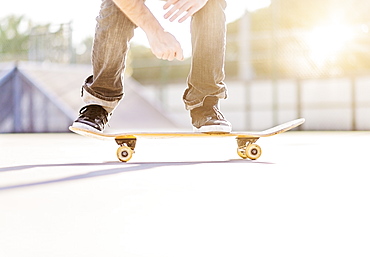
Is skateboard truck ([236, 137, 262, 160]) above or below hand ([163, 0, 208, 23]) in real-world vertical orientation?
below

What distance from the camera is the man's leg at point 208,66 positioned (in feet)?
7.01

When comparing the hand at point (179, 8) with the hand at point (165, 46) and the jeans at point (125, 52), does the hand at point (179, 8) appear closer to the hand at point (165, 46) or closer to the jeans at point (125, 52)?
the hand at point (165, 46)

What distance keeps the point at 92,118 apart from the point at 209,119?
0.46 meters

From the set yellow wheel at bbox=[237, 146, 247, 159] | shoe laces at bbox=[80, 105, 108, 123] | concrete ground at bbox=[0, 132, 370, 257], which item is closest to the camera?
concrete ground at bbox=[0, 132, 370, 257]

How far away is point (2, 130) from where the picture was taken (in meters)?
8.15

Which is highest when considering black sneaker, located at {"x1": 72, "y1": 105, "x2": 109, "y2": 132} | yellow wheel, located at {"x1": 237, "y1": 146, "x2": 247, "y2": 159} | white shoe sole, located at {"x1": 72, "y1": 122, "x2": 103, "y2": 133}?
black sneaker, located at {"x1": 72, "y1": 105, "x2": 109, "y2": 132}

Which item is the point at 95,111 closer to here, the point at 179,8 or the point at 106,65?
the point at 106,65

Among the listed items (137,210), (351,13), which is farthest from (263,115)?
(137,210)

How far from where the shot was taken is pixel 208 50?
7.06 feet

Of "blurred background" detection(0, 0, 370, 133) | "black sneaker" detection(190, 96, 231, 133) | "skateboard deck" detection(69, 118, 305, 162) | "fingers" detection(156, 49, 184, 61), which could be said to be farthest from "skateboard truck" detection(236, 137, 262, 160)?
"blurred background" detection(0, 0, 370, 133)

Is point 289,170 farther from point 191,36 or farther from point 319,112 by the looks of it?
point 319,112

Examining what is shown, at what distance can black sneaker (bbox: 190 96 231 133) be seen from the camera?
214 cm

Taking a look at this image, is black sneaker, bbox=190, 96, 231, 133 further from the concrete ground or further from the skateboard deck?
the concrete ground

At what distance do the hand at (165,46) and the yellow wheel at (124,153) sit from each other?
59 cm
